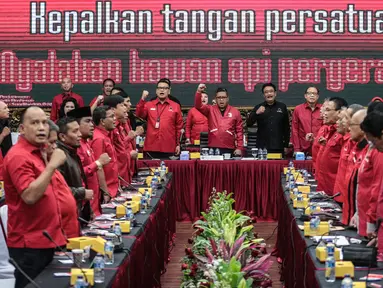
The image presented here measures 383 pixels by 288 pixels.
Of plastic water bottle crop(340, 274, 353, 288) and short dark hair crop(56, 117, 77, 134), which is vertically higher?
short dark hair crop(56, 117, 77, 134)

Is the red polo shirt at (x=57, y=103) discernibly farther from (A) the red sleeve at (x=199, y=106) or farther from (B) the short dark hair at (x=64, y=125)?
(B) the short dark hair at (x=64, y=125)

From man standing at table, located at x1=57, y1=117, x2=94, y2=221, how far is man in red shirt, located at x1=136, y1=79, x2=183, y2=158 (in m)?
4.85

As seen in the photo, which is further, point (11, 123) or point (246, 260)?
point (11, 123)

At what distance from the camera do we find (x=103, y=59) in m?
12.7

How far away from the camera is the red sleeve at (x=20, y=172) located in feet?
16.0

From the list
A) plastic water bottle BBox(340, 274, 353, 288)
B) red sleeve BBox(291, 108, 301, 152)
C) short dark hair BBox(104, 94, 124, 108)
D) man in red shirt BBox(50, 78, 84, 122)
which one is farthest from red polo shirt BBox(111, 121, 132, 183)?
plastic water bottle BBox(340, 274, 353, 288)

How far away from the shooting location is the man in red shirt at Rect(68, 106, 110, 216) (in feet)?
22.5

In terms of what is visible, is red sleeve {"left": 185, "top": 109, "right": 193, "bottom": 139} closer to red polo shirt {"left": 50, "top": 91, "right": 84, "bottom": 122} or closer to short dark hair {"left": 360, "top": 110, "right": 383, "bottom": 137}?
red polo shirt {"left": 50, "top": 91, "right": 84, "bottom": 122}

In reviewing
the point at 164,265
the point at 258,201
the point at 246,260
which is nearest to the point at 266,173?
the point at 258,201

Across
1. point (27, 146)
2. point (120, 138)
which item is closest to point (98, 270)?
point (27, 146)

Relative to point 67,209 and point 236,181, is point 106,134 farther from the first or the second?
point 236,181

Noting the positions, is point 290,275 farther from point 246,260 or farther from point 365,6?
point 365,6

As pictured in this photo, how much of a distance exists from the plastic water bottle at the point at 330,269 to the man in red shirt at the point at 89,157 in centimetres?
271

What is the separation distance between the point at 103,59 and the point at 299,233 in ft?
23.8
